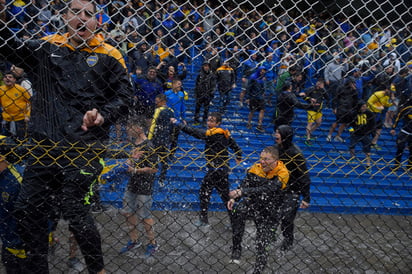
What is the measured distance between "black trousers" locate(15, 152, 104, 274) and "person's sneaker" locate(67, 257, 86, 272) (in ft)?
3.61

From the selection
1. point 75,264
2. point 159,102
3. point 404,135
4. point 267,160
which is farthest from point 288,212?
point 404,135

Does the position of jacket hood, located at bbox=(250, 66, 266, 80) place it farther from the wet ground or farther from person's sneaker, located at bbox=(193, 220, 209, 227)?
person's sneaker, located at bbox=(193, 220, 209, 227)

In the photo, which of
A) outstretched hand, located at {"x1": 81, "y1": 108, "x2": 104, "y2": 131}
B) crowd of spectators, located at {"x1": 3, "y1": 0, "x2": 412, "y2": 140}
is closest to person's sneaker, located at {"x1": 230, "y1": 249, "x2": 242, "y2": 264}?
crowd of spectators, located at {"x1": 3, "y1": 0, "x2": 412, "y2": 140}

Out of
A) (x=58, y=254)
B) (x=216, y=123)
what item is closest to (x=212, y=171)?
(x=216, y=123)

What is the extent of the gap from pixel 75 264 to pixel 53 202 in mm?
1520

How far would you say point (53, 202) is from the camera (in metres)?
2.87

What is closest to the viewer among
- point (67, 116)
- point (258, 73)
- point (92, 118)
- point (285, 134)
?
point (92, 118)

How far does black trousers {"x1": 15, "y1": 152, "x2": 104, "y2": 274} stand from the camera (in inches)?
110

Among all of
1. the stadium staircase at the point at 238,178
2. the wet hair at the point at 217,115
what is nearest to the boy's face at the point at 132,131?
the stadium staircase at the point at 238,178

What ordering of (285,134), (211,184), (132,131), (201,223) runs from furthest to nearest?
(201,223)
(211,184)
(285,134)
(132,131)

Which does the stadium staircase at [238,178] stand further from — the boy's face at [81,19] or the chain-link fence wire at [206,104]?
the boy's face at [81,19]

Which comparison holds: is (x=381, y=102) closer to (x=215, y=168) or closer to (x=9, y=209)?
(x=215, y=168)

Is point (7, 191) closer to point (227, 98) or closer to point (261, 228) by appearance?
point (227, 98)

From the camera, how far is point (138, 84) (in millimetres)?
4875
